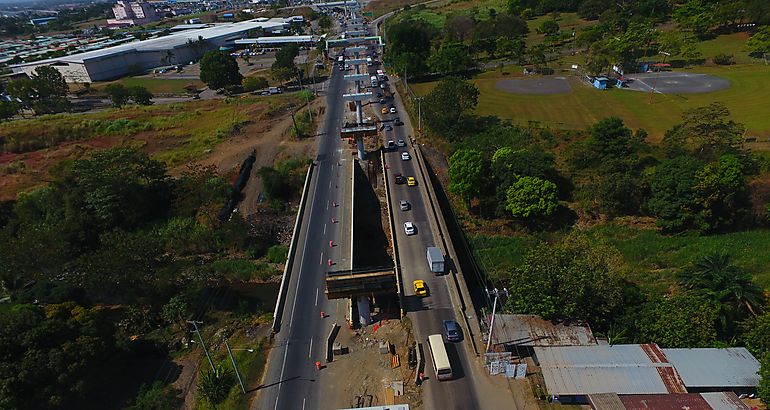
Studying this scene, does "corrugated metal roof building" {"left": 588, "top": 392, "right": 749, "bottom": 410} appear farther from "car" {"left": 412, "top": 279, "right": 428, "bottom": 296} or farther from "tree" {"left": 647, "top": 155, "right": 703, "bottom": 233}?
"tree" {"left": 647, "top": 155, "right": 703, "bottom": 233}

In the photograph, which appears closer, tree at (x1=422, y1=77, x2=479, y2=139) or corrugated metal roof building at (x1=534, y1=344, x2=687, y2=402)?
corrugated metal roof building at (x1=534, y1=344, x2=687, y2=402)

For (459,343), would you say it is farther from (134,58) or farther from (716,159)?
(134,58)

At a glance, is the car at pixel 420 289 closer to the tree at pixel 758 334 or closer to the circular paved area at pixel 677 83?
the tree at pixel 758 334

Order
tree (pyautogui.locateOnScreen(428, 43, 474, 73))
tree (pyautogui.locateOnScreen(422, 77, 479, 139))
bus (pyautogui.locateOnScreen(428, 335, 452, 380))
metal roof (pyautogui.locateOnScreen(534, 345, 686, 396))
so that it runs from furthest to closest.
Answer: tree (pyautogui.locateOnScreen(428, 43, 474, 73))
tree (pyautogui.locateOnScreen(422, 77, 479, 139))
bus (pyautogui.locateOnScreen(428, 335, 452, 380))
metal roof (pyautogui.locateOnScreen(534, 345, 686, 396))


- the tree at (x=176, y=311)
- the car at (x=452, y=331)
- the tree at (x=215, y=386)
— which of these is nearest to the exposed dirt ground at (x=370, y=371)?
the car at (x=452, y=331)

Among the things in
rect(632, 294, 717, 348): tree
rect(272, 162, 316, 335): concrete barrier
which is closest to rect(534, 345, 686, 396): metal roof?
rect(632, 294, 717, 348): tree

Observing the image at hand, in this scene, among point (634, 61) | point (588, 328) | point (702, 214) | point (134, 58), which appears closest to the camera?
point (588, 328)

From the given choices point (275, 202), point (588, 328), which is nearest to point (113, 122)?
point (275, 202)
